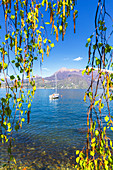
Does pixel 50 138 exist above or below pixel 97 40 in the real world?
below

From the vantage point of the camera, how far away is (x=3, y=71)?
2.26 m

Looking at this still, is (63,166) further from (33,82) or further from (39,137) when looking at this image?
(33,82)

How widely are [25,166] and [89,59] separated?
1301 centimetres

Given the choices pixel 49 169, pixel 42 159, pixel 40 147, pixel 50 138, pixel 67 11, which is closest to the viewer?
pixel 67 11

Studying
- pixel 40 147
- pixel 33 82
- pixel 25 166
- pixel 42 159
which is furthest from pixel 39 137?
pixel 33 82

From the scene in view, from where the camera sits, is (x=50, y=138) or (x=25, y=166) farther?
(x=50, y=138)

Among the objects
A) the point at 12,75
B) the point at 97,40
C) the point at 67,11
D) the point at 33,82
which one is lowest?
the point at 33,82

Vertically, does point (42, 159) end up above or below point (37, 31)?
below

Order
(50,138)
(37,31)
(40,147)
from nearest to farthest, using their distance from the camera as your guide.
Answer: (37,31) < (40,147) < (50,138)

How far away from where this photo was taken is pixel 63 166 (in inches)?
463

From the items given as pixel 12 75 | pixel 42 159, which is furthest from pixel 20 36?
pixel 42 159

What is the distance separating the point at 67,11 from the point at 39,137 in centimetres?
2027

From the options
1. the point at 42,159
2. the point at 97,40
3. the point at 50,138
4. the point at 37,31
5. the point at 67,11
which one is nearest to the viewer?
the point at 97,40

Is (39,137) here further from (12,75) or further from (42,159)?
(12,75)
